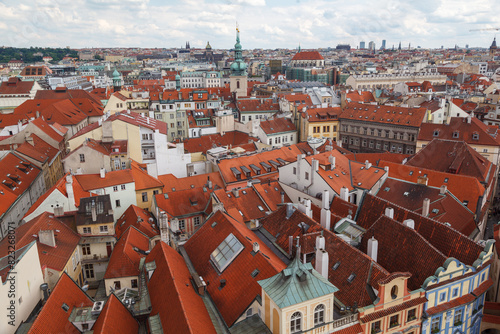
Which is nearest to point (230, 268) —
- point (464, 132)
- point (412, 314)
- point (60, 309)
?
point (60, 309)

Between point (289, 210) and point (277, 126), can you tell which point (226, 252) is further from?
point (277, 126)

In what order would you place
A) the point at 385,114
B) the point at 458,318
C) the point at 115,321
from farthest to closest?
the point at 385,114 < the point at 458,318 < the point at 115,321

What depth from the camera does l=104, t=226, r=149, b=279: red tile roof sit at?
38.8m

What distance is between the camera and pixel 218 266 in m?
33.4

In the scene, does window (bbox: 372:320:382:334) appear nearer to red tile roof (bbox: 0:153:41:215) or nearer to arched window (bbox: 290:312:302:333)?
arched window (bbox: 290:312:302:333)

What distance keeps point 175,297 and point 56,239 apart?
2027 centimetres

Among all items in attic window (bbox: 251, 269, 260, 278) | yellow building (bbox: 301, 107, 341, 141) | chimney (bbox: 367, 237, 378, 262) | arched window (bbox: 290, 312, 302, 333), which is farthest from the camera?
yellow building (bbox: 301, 107, 341, 141)

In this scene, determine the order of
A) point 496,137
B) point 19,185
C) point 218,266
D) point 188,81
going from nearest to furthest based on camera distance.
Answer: point 218,266 → point 19,185 → point 496,137 → point 188,81

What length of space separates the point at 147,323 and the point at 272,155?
42.9 m

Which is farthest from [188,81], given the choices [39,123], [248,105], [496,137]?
[496,137]

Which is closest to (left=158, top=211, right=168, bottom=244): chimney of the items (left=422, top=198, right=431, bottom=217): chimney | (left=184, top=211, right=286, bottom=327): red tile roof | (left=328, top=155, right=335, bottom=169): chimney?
(left=184, top=211, right=286, bottom=327): red tile roof

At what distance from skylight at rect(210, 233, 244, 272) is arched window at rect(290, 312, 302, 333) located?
8.45m

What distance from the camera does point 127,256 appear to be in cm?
3984

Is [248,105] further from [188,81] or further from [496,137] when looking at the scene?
[188,81]
